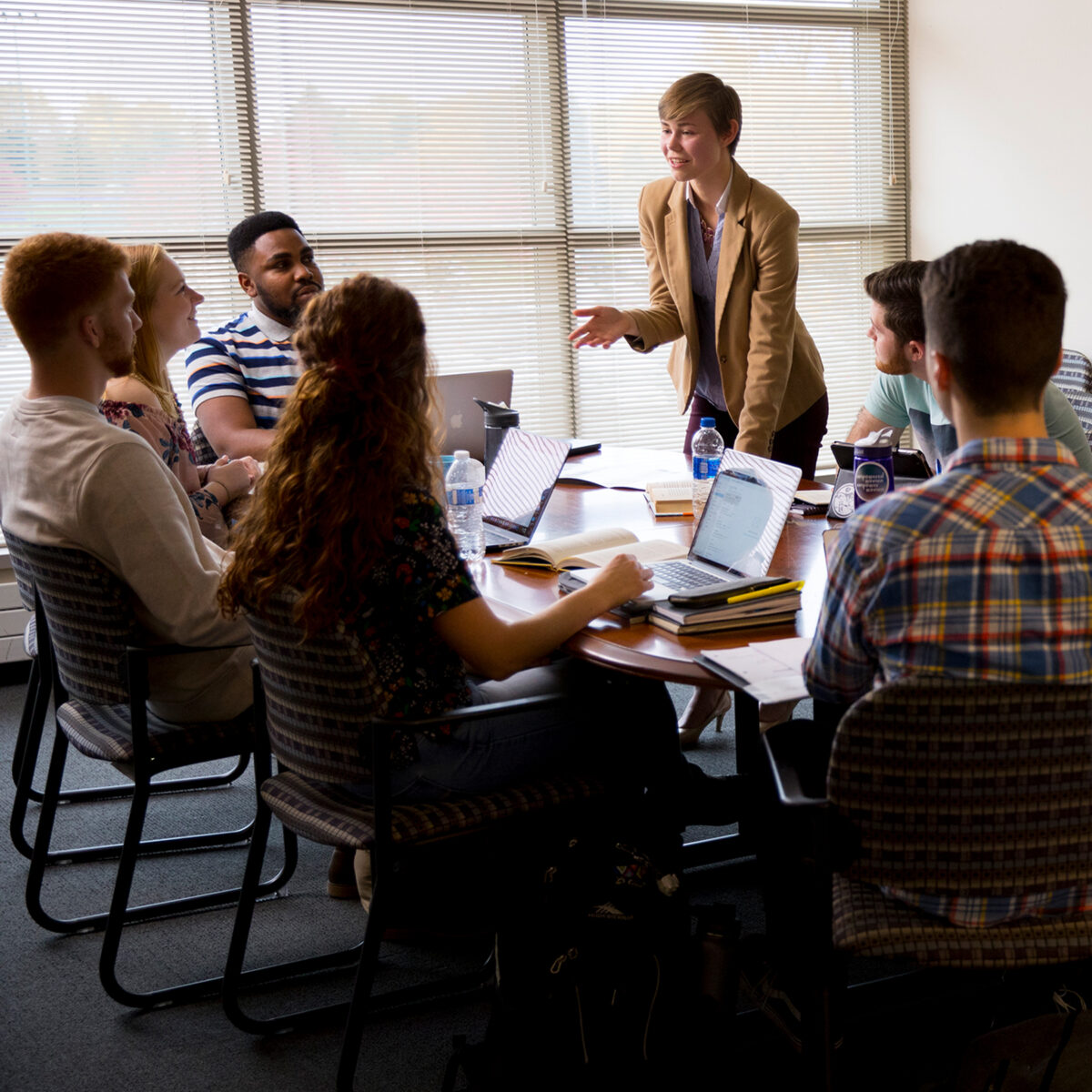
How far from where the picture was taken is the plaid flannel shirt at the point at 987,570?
1394 mm

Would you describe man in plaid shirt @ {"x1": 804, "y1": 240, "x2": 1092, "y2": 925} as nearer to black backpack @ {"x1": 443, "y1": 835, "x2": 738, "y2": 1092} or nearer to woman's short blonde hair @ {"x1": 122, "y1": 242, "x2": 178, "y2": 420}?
black backpack @ {"x1": 443, "y1": 835, "x2": 738, "y2": 1092}

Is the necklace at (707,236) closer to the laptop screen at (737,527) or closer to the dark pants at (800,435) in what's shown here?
the dark pants at (800,435)

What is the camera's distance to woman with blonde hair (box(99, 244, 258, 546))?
113 inches

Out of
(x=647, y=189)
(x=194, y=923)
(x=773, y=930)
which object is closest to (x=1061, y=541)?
(x=773, y=930)

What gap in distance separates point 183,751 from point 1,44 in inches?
127

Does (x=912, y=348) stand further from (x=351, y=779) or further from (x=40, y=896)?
(x=40, y=896)

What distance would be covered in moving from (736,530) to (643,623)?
1.28 ft

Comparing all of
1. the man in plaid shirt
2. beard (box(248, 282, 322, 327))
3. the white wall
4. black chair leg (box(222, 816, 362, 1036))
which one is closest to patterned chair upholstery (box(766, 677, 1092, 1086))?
the man in plaid shirt

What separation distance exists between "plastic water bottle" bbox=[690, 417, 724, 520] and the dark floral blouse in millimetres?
823

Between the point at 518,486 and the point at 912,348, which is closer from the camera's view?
the point at 912,348

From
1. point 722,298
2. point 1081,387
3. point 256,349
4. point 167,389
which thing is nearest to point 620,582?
point 167,389

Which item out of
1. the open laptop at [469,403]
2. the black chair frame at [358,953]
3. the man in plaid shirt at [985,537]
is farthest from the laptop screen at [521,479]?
the man in plaid shirt at [985,537]

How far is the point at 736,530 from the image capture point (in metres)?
2.35

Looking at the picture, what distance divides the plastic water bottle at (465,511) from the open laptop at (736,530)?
0.37 metres
